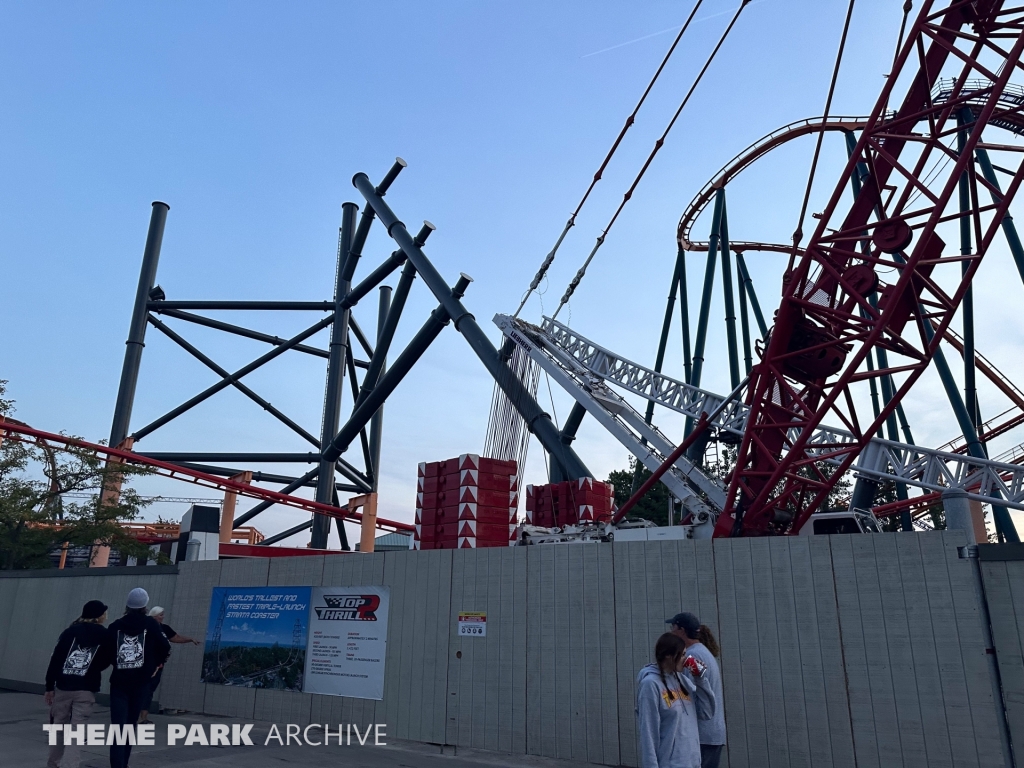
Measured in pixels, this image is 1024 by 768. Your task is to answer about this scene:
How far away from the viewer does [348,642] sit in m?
10.3

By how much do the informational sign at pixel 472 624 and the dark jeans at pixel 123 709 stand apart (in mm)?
3933

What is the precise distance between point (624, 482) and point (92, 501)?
111 feet

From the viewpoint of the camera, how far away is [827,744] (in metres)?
7.20

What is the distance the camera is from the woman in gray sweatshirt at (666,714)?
13.5 feet

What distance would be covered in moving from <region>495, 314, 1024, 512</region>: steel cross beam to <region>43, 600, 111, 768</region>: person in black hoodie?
41.5ft

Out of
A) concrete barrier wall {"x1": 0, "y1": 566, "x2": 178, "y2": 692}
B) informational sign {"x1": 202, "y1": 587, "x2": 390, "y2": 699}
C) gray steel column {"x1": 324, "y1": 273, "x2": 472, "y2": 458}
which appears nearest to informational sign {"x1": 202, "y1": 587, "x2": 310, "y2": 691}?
informational sign {"x1": 202, "y1": 587, "x2": 390, "y2": 699}

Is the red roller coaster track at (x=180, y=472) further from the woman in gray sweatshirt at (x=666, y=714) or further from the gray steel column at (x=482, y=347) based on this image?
the woman in gray sweatshirt at (x=666, y=714)

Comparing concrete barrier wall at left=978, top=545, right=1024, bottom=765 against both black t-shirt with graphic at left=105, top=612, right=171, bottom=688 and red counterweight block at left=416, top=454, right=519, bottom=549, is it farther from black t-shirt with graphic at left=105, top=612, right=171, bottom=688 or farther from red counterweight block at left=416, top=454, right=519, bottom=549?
red counterweight block at left=416, top=454, right=519, bottom=549

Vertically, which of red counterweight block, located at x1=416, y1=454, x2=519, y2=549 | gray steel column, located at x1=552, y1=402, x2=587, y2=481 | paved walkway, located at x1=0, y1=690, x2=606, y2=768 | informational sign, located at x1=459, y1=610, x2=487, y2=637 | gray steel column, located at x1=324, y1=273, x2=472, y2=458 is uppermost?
gray steel column, located at x1=324, y1=273, x2=472, y2=458

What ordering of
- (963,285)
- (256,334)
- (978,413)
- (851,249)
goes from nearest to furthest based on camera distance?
(963,285)
(851,249)
(978,413)
(256,334)

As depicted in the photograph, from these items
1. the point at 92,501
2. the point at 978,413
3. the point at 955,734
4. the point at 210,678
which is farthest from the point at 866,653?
the point at 92,501

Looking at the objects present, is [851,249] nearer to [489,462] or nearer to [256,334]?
[489,462]

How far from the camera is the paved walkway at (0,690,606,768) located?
798 cm

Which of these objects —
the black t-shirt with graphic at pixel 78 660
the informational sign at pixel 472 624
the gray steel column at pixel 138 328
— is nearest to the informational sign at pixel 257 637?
the informational sign at pixel 472 624
